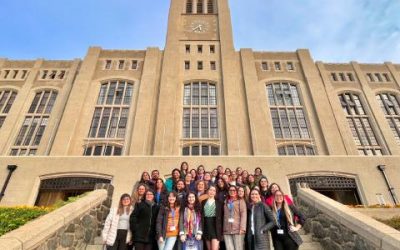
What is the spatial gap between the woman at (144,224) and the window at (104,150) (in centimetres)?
1790

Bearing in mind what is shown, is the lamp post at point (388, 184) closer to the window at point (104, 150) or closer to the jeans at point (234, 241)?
the jeans at point (234, 241)

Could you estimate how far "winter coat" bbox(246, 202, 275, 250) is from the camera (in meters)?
5.45

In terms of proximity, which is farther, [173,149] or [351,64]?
[351,64]

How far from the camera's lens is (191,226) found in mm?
5641

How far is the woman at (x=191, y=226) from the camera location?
5.53 m

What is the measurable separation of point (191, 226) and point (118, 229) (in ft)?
5.32

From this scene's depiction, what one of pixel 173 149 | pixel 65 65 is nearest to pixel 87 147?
pixel 173 149

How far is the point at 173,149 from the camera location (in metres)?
21.9

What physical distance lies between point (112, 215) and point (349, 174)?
14357mm

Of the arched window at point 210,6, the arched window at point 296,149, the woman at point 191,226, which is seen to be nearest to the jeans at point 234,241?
the woman at point 191,226

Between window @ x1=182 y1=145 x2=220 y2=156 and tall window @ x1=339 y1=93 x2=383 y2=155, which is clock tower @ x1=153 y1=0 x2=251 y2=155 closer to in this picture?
window @ x1=182 y1=145 x2=220 y2=156

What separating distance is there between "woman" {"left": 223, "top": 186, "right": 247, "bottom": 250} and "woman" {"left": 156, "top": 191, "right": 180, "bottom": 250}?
1.11 m

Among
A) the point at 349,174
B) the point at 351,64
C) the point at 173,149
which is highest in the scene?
the point at 351,64

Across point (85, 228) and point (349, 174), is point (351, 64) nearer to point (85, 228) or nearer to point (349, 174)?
point (349, 174)
